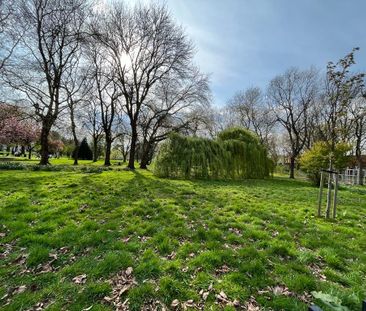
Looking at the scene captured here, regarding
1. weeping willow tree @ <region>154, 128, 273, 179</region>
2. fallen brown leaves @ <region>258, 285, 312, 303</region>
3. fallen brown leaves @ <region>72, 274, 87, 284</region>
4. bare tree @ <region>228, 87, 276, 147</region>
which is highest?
bare tree @ <region>228, 87, 276, 147</region>

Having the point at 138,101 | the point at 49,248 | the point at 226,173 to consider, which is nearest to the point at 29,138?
the point at 138,101

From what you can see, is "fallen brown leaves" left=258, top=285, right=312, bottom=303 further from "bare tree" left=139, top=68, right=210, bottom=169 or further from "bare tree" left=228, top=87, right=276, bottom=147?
"bare tree" left=228, top=87, right=276, bottom=147

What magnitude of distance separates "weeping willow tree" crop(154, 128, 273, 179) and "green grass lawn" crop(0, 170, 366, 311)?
7.65m

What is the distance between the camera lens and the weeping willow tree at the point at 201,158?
44.2ft

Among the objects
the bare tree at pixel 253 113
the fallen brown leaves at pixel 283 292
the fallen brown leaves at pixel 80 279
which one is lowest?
the fallen brown leaves at pixel 80 279

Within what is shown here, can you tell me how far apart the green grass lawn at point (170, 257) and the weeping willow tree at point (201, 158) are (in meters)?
7.65

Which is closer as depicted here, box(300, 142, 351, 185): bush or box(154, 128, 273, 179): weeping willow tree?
box(154, 128, 273, 179): weeping willow tree

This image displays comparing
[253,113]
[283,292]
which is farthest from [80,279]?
[253,113]

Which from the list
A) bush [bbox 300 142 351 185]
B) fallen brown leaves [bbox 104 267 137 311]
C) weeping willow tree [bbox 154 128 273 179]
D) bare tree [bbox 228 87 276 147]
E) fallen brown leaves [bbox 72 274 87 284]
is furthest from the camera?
bare tree [bbox 228 87 276 147]

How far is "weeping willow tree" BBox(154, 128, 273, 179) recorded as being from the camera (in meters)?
13.5

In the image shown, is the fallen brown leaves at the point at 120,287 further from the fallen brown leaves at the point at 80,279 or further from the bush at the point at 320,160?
the bush at the point at 320,160

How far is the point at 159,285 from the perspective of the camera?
2.71m

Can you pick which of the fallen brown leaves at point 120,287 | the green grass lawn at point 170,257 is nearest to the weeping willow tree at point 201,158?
the green grass lawn at point 170,257

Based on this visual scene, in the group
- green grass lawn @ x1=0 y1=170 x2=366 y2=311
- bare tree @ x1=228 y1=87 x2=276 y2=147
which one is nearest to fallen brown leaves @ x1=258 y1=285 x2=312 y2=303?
green grass lawn @ x1=0 y1=170 x2=366 y2=311
